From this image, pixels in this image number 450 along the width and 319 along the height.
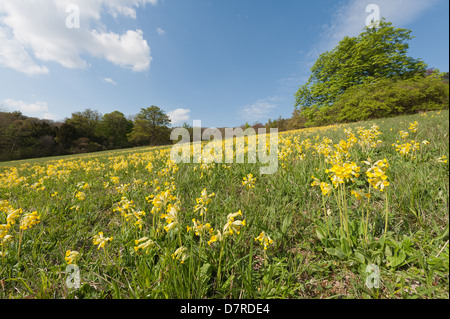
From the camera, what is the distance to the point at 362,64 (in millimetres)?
24766

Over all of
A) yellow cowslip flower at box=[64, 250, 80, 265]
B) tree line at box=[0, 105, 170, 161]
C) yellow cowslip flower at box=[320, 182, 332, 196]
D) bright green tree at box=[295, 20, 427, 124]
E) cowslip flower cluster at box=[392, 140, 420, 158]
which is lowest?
yellow cowslip flower at box=[64, 250, 80, 265]

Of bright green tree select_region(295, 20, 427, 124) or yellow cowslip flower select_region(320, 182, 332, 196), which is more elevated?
bright green tree select_region(295, 20, 427, 124)

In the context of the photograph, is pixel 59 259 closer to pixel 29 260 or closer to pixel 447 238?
pixel 29 260

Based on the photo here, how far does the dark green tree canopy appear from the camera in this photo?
23719 millimetres

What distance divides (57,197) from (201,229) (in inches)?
136

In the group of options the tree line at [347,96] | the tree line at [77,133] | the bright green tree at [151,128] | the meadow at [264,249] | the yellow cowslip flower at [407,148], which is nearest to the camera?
the meadow at [264,249]

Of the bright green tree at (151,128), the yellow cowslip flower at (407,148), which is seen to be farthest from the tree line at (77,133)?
the yellow cowslip flower at (407,148)

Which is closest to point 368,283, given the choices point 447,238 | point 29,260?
point 447,238

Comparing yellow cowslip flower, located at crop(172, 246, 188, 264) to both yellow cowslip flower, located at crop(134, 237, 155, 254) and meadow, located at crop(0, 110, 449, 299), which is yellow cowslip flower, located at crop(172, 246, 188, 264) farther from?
yellow cowslip flower, located at crop(134, 237, 155, 254)

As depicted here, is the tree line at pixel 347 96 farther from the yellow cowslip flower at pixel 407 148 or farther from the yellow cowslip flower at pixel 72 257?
the yellow cowslip flower at pixel 72 257

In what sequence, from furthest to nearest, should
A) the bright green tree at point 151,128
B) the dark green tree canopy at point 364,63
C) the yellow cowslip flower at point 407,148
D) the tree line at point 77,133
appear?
1. the bright green tree at point 151,128
2. the tree line at point 77,133
3. the dark green tree canopy at point 364,63
4. the yellow cowslip flower at point 407,148

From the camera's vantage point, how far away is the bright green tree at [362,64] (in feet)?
77.9

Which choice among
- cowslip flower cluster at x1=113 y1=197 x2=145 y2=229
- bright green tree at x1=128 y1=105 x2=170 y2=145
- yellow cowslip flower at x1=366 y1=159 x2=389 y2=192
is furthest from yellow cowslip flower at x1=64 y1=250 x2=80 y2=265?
Answer: bright green tree at x1=128 y1=105 x2=170 y2=145
